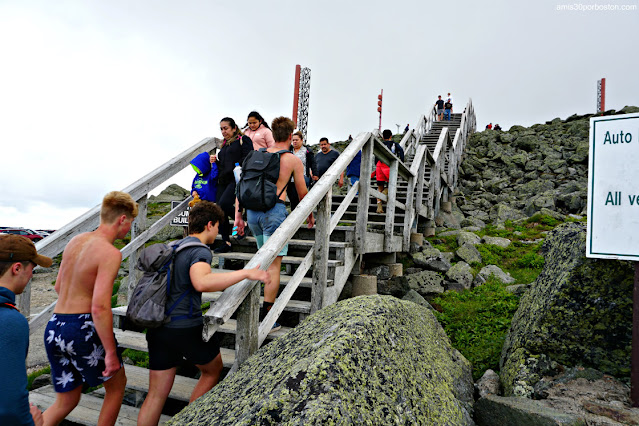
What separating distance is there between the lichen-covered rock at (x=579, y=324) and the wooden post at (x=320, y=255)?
1.61 meters

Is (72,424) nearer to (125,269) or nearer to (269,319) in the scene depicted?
(269,319)

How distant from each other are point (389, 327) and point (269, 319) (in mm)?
962

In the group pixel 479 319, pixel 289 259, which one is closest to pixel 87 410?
pixel 289 259

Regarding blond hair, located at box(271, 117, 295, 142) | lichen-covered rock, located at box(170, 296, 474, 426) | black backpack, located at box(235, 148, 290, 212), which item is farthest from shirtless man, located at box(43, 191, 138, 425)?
blond hair, located at box(271, 117, 295, 142)

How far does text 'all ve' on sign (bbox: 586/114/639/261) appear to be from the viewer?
2439 millimetres

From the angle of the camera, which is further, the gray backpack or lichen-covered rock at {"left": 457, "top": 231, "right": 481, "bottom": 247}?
lichen-covered rock at {"left": 457, "top": 231, "right": 481, "bottom": 247}

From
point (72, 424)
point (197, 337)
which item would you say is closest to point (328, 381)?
point (197, 337)

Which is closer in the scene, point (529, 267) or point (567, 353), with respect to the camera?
point (567, 353)

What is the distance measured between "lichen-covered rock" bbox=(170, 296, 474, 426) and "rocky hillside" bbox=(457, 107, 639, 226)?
27.3 feet

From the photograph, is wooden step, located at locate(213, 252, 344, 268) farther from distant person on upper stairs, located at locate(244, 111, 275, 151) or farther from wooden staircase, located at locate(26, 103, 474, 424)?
distant person on upper stairs, located at locate(244, 111, 275, 151)

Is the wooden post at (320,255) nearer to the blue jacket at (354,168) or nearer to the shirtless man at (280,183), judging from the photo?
the shirtless man at (280,183)

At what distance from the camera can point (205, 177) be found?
465cm

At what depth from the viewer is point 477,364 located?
3.36 meters

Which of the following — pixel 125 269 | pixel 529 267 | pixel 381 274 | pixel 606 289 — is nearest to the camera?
pixel 606 289
